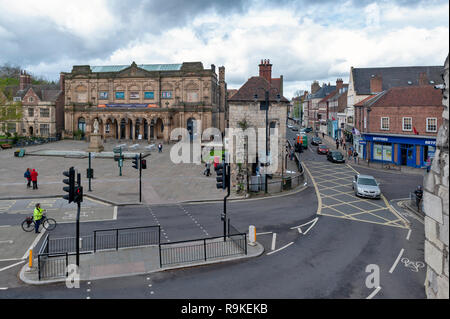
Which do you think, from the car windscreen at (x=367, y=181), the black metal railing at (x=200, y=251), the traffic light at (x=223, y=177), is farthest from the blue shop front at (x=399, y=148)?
the black metal railing at (x=200, y=251)

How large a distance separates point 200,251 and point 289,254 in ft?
12.0

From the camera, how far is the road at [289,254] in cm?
1099

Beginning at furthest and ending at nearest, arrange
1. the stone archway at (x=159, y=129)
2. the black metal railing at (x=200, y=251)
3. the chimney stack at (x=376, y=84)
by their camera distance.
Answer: the stone archway at (x=159, y=129) → the chimney stack at (x=376, y=84) → the black metal railing at (x=200, y=251)

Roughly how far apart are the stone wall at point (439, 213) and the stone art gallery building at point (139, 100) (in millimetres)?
62313

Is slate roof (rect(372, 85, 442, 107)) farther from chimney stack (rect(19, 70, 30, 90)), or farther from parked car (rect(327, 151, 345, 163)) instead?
chimney stack (rect(19, 70, 30, 90))

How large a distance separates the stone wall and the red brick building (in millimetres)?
36018

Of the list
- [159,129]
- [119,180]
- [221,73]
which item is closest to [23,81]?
[159,129]

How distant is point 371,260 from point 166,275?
789cm

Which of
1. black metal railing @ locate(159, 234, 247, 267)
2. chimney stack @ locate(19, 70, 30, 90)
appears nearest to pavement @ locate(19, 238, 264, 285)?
black metal railing @ locate(159, 234, 247, 267)

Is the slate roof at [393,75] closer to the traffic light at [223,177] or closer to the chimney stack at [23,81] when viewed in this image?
the traffic light at [223,177]

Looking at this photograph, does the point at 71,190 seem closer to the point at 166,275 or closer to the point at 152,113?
the point at 166,275

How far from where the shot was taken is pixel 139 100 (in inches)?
2800

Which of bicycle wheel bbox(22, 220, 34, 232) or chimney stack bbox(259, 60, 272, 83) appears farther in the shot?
chimney stack bbox(259, 60, 272, 83)

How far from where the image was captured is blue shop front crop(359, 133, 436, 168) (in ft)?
125
